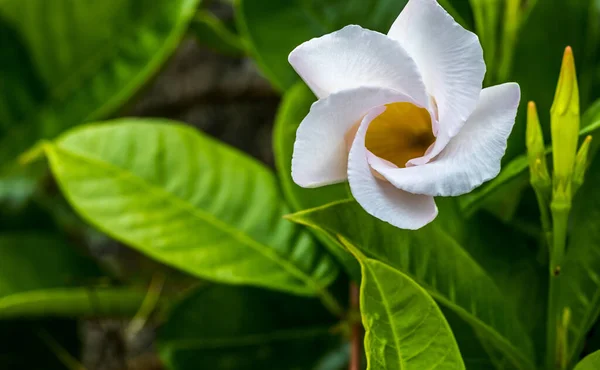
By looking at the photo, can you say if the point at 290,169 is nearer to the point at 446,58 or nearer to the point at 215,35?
the point at 446,58

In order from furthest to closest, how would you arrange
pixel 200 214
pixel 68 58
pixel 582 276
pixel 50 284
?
pixel 68 58 → pixel 50 284 → pixel 200 214 → pixel 582 276

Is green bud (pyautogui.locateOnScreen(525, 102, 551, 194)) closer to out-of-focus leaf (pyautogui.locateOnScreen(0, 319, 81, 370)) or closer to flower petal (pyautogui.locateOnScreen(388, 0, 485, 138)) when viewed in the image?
flower petal (pyautogui.locateOnScreen(388, 0, 485, 138))

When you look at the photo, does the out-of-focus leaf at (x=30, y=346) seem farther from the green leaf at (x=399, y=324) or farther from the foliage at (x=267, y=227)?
the green leaf at (x=399, y=324)

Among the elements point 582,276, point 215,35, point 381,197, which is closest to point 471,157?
point 381,197

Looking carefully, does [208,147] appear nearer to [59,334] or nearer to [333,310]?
[333,310]

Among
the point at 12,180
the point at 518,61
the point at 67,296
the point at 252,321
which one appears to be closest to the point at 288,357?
the point at 252,321

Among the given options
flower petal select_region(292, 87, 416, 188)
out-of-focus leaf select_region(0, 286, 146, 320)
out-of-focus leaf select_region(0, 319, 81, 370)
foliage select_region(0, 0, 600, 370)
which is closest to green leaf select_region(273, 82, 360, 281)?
foliage select_region(0, 0, 600, 370)

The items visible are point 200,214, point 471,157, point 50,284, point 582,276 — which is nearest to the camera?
point 471,157
